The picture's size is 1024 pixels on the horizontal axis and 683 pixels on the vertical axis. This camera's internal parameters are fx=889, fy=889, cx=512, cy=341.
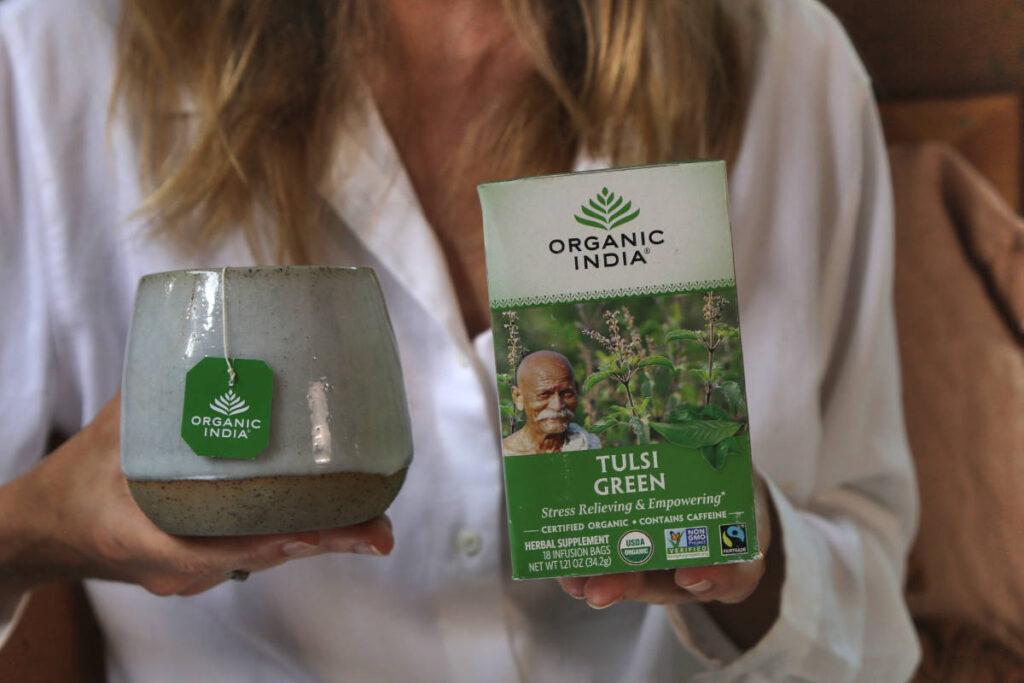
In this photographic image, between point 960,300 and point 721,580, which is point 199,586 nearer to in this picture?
point 721,580

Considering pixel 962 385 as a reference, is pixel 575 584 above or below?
below

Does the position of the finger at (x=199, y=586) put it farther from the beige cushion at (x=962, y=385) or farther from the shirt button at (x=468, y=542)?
the beige cushion at (x=962, y=385)

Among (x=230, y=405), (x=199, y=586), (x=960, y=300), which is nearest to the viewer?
(x=230, y=405)

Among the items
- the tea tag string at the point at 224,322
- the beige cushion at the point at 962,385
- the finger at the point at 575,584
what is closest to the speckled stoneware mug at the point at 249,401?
the tea tag string at the point at 224,322

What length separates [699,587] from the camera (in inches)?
16.2

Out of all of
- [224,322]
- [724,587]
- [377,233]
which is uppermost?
[377,233]

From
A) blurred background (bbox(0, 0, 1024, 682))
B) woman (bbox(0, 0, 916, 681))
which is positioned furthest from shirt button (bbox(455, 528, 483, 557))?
blurred background (bbox(0, 0, 1024, 682))

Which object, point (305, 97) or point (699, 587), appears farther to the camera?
point (305, 97)

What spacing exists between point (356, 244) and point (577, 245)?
0.22 m

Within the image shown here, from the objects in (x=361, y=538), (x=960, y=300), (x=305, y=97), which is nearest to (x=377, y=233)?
(x=305, y=97)

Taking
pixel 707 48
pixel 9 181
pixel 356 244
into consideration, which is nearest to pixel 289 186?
pixel 356 244

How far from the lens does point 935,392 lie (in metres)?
0.64

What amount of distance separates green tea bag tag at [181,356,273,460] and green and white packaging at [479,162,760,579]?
100 mm

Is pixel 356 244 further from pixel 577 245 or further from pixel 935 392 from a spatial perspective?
pixel 935 392
